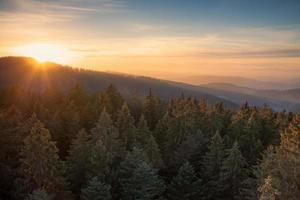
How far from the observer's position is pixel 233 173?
58.5 m

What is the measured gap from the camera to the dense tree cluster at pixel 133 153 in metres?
45.8

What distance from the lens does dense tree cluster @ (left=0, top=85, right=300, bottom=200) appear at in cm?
4584

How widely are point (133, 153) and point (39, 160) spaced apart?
491 inches

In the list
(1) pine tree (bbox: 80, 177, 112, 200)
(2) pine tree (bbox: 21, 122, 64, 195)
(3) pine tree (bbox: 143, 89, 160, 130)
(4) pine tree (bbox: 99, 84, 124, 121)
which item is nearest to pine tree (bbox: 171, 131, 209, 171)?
(3) pine tree (bbox: 143, 89, 160, 130)

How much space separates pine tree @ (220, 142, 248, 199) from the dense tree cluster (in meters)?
0.14

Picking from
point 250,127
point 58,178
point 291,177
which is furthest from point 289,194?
point 250,127

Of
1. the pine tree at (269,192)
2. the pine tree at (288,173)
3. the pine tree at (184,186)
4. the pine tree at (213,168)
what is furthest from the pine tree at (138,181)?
the pine tree at (269,192)

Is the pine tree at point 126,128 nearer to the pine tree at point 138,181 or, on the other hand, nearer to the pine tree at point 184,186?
the pine tree at point 184,186

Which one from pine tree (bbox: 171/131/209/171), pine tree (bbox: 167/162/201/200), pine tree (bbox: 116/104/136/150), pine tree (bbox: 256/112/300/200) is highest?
pine tree (bbox: 256/112/300/200)

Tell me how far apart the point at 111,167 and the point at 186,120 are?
25293 mm

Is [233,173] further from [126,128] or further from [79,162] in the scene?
[79,162]

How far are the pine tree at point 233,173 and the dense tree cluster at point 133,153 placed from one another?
5.7 inches

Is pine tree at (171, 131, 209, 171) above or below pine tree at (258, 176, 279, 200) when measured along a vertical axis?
below

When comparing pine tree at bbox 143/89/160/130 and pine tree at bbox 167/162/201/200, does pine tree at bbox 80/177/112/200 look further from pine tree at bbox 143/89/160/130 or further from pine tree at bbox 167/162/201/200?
pine tree at bbox 143/89/160/130
